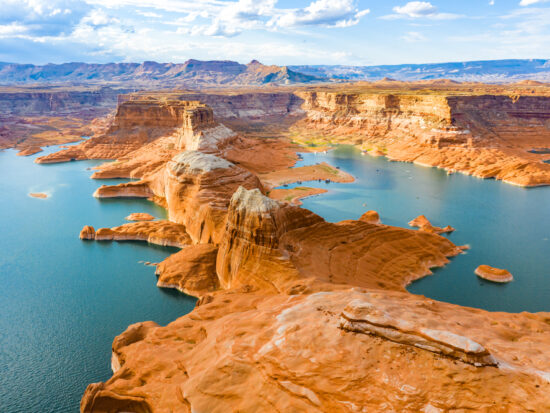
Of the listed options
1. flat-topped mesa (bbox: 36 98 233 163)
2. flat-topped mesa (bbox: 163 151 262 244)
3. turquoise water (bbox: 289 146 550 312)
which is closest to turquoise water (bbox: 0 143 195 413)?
flat-topped mesa (bbox: 163 151 262 244)

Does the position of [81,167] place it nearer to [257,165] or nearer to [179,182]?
[257,165]

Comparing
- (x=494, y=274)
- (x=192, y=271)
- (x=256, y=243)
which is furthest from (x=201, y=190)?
(x=494, y=274)

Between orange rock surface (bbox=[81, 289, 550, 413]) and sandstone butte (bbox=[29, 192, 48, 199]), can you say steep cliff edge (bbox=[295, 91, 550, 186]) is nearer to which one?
orange rock surface (bbox=[81, 289, 550, 413])

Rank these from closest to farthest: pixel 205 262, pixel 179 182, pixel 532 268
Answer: pixel 205 262
pixel 532 268
pixel 179 182

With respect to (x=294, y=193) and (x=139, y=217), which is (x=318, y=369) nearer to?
(x=139, y=217)

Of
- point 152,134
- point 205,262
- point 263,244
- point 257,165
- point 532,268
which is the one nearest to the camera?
point 263,244

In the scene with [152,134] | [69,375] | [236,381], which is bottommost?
[69,375]

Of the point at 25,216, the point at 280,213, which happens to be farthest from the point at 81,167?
the point at 280,213

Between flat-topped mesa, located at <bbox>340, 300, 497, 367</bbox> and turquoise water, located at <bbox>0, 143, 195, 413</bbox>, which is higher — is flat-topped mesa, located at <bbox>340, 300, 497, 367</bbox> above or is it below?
Answer: above

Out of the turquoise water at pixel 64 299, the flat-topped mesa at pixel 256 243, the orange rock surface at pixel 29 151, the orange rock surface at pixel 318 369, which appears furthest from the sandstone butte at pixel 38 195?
the orange rock surface at pixel 318 369
